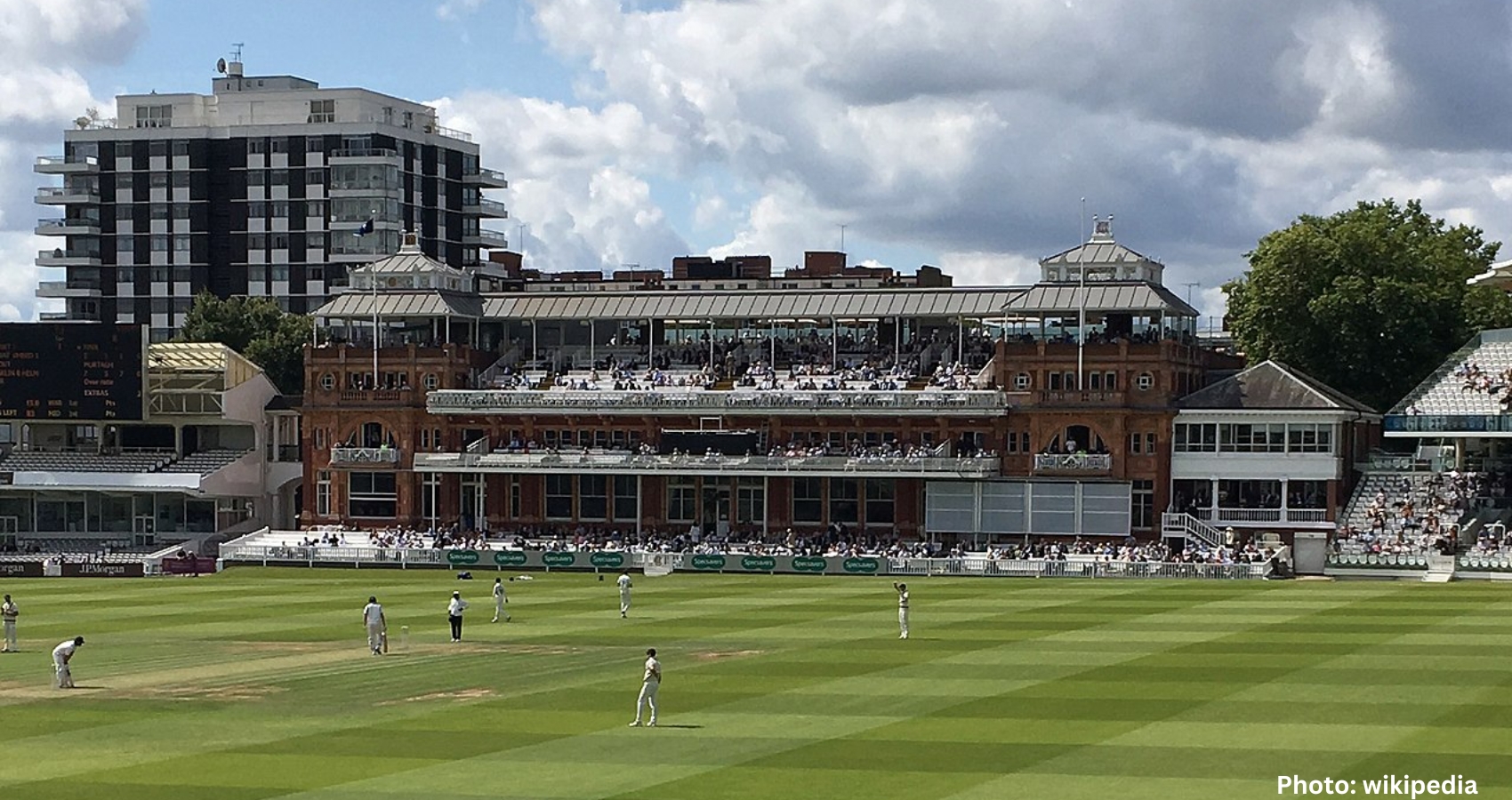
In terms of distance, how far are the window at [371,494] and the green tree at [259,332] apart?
1654 cm

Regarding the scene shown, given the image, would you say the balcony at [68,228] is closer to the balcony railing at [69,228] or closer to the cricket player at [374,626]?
the balcony railing at [69,228]

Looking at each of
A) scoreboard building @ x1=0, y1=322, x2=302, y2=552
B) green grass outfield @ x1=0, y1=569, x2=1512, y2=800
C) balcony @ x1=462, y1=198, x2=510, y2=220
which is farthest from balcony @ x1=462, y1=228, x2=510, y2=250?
green grass outfield @ x1=0, y1=569, x2=1512, y2=800

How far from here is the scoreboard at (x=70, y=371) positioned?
90.2 m

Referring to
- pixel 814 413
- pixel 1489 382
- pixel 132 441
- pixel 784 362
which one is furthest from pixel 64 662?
pixel 132 441

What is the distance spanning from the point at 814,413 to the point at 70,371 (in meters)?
31.5

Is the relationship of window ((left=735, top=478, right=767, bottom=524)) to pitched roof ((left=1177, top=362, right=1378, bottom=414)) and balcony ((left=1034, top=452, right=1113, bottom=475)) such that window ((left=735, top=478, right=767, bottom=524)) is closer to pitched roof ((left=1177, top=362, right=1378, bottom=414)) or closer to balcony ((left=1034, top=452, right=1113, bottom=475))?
balcony ((left=1034, top=452, right=1113, bottom=475))

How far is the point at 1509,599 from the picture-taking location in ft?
193

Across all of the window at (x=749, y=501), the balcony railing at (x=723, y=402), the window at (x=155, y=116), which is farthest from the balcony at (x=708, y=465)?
the window at (x=155, y=116)

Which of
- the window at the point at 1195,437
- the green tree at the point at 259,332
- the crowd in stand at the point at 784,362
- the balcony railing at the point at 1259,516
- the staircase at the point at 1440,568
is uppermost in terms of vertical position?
the green tree at the point at 259,332

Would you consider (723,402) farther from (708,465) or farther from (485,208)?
(485,208)

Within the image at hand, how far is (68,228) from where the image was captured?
132 metres

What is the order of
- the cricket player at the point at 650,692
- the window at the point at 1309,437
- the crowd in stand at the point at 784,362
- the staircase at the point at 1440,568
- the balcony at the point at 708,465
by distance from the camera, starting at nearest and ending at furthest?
1. the cricket player at the point at 650,692
2. the staircase at the point at 1440,568
3. the window at the point at 1309,437
4. the balcony at the point at 708,465
5. the crowd in stand at the point at 784,362

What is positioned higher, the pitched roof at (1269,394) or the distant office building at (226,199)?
the distant office building at (226,199)

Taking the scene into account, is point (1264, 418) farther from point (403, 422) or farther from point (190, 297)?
point (190, 297)
